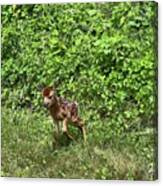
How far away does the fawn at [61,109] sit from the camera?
9.18 ft

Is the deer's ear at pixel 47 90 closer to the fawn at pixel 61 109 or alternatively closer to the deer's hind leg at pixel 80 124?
the fawn at pixel 61 109

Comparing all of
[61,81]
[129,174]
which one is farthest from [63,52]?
[129,174]

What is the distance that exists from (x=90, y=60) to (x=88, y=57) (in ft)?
0.05

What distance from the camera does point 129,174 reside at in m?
2.73

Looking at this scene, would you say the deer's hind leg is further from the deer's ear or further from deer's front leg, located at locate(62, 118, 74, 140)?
the deer's ear

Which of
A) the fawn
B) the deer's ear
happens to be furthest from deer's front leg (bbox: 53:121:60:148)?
the deer's ear

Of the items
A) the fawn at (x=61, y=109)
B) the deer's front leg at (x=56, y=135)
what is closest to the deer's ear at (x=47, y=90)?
the fawn at (x=61, y=109)

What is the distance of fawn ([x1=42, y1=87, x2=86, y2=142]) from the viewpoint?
2797 mm

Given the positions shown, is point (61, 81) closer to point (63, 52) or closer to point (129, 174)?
point (63, 52)

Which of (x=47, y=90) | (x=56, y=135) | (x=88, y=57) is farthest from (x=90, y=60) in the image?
(x=56, y=135)

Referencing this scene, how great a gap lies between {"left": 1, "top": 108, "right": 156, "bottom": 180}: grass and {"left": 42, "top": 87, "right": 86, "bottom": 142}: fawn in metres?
0.03

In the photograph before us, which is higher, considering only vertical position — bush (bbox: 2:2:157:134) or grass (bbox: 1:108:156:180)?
bush (bbox: 2:2:157:134)

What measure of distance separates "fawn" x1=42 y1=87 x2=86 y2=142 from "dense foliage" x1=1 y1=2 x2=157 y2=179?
0.03 meters

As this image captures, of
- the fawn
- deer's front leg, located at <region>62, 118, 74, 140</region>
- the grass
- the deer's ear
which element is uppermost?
the deer's ear
